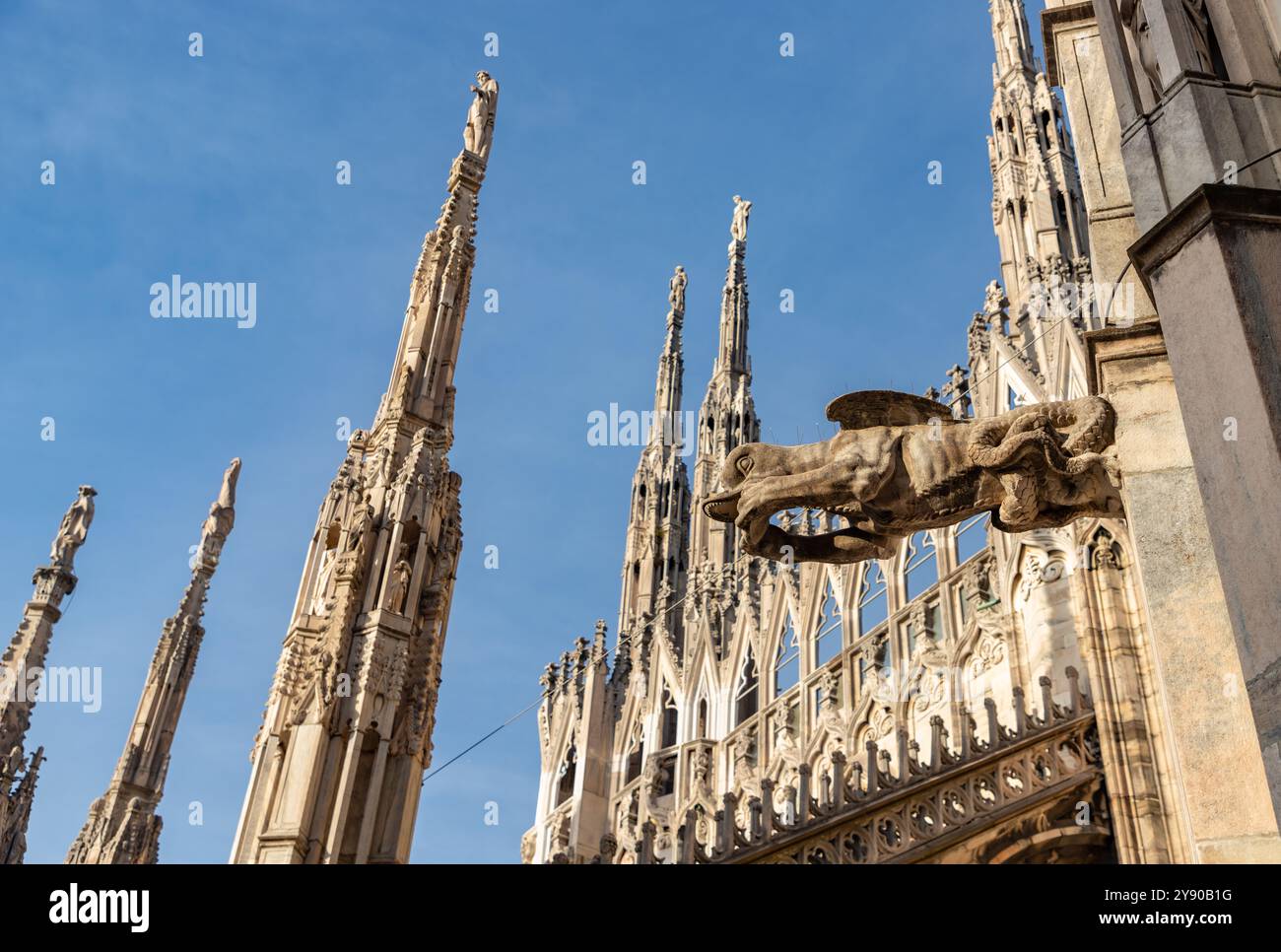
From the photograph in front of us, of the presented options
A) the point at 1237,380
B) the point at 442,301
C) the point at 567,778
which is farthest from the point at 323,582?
the point at 567,778

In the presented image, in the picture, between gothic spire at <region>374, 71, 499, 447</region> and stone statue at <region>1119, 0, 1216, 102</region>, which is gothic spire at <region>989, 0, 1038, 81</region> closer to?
gothic spire at <region>374, 71, 499, 447</region>

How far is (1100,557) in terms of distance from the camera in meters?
12.2

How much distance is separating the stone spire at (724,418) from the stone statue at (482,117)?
14556 millimetres

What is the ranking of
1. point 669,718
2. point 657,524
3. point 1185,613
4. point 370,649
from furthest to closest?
point 657,524 < point 669,718 < point 370,649 < point 1185,613

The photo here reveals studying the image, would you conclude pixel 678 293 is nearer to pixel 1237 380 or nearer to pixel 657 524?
pixel 657 524

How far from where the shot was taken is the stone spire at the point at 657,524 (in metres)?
33.4

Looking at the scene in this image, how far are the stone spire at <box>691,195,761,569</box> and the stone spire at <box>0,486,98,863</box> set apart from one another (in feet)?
45.4

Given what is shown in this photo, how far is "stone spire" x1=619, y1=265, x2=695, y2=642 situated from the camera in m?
33.4

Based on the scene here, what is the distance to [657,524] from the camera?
3566 centimetres

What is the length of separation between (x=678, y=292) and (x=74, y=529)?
89.7 ft
